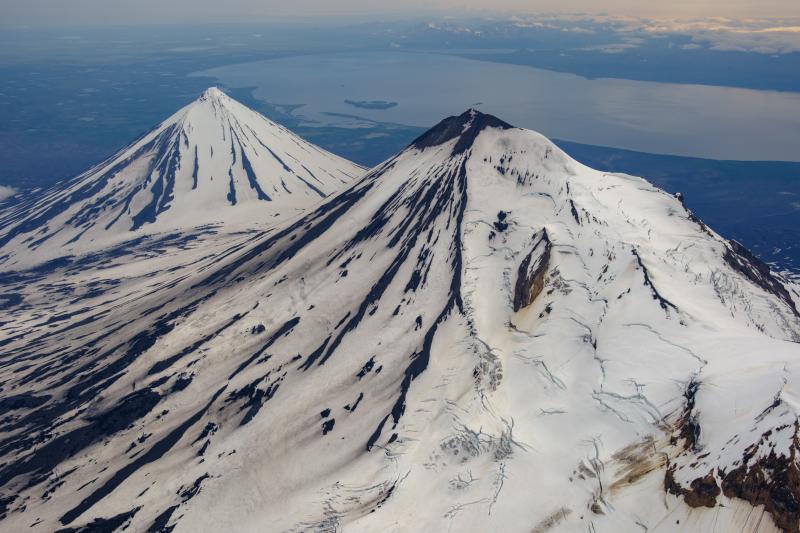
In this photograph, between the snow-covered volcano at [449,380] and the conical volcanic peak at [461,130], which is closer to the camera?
the snow-covered volcano at [449,380]

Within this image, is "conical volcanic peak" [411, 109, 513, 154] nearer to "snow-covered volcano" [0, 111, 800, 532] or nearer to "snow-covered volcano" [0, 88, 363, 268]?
"snow-covered volcano" [0, 111, 800, 532]

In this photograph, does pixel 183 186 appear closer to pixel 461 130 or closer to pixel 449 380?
pixel 461 130

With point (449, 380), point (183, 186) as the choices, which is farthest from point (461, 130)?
point (183, 186)

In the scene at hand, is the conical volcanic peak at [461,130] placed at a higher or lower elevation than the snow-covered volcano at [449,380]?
higher

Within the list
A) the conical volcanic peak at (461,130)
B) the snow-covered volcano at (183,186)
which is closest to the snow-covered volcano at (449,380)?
the conical volcanic peak at (461,130)

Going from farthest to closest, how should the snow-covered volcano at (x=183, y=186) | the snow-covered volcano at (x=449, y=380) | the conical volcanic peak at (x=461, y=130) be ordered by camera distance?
the snow-covered volcano at (x=183, y=186) → the conical volcanic peak at (x=461, y=130) → the snow-covered volcano at (x=449, y=380)

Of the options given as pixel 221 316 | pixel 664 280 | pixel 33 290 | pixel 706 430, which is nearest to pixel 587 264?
pixel 664 280

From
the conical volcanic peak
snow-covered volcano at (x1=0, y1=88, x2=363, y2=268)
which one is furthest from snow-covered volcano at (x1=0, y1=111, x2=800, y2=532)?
snow-covered volcano at (x1=0, y1=88, x2=363, y2=268)

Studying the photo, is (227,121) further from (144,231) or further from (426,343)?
(426,343)

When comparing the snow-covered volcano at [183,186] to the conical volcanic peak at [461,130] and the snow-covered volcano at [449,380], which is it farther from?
the snow-covered volcano at [449,380]
